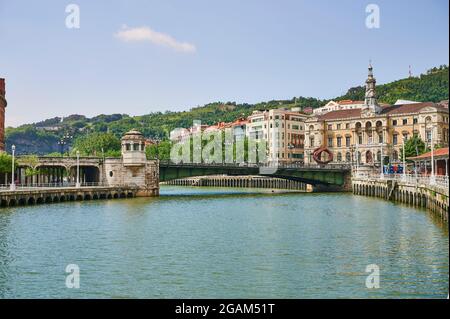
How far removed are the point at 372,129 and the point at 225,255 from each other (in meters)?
107

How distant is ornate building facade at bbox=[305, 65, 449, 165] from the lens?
122438 mm

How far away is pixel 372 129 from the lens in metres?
134

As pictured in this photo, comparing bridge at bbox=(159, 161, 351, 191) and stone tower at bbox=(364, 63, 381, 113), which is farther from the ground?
stone tower at bbox=(364, 63, 381, 113)

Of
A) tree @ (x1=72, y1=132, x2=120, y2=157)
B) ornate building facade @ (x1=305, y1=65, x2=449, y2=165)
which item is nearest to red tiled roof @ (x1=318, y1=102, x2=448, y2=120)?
ornate building facade @ (x1=305, y1=65, x2=449, y2=165)

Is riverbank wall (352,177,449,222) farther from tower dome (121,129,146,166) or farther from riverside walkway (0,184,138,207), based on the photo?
riverside walkway (0,184,138,207)

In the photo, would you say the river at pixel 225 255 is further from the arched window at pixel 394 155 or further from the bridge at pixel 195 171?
the arched window at pixel 394 155

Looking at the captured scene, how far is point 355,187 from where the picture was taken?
104 m

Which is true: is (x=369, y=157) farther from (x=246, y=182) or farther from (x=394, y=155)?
(x=246, y=182)

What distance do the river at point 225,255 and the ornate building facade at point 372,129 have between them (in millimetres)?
71436

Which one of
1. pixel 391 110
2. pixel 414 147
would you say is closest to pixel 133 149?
pixel 414 147

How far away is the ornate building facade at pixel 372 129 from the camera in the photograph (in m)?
122

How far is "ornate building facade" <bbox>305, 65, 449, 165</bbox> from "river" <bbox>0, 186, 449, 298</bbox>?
7144 cm

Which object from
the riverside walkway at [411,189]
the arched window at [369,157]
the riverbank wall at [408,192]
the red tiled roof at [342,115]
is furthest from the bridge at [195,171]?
the red tiled roof at [342,115]

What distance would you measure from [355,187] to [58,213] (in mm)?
60634
